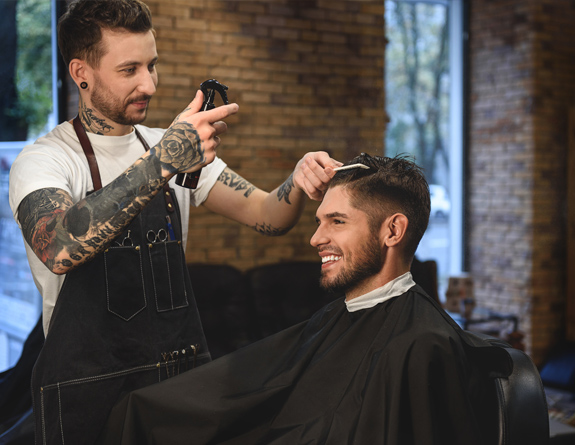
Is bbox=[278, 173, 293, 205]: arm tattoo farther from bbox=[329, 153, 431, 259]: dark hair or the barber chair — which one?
the barber chair

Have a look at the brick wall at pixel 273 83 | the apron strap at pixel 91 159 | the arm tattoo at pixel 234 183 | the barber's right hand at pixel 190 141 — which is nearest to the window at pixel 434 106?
the brick wall at pixel 273 83

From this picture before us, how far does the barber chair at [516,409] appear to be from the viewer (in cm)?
142

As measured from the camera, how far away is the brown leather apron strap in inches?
65.9

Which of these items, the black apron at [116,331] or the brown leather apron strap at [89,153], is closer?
the black apron at [116,331]

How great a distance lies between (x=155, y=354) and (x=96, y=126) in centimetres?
68

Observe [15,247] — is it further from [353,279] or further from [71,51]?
[353,279]

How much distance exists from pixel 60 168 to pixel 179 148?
420mm

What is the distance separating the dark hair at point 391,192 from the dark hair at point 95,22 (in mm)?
722

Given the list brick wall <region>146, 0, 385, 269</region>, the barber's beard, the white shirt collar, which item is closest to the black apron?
the barber's beard

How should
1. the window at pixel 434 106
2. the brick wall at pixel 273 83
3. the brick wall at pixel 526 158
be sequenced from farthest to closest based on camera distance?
the window at pixel 434 106 < the brick wall at pixel 526 158 < the brick wall at pixel 273 83

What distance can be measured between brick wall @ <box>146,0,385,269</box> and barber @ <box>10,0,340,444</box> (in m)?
2.03

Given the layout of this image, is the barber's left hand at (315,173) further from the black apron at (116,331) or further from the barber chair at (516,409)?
the barber chair at (516,409)

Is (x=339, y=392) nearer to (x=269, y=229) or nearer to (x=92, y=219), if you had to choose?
(x=269, y=229)

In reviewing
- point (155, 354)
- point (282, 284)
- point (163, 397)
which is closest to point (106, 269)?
point (155, 354)
